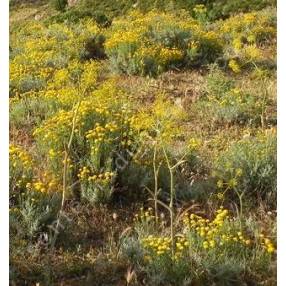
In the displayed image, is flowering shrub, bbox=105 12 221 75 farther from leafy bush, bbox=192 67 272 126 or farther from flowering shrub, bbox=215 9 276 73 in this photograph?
leafy bush, bbox=192 67 272 126

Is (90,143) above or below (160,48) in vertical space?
above

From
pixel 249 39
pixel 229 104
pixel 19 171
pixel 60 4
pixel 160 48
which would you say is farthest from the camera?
pixel 60 4

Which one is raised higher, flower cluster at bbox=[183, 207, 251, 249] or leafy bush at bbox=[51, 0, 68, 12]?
flower cluster at bbox=[183, 207, 251, 249]

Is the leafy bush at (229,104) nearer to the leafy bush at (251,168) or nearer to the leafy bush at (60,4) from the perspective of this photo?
the leafy bush at (251,168)

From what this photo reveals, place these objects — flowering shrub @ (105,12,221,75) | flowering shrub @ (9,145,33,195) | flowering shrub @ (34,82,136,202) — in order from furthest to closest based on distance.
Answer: flowering shrub @ (105,12,221,75) → flowering shrub @ (34,82,136,202) → flowering shrub @ (9,145,33,195)

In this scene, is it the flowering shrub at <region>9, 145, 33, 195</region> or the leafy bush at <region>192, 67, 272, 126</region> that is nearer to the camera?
the flowering shrub at <region>9, 145, 33, 195</region>

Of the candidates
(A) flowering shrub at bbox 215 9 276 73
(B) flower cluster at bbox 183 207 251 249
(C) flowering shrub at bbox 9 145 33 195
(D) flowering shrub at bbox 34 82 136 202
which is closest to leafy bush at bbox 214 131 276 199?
(B) flower cluster at bbox 183 207 251 249

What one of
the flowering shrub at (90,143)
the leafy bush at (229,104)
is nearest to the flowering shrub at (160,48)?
the leafy bush at (229,104)

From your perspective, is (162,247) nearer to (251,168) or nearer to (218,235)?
(218,235)

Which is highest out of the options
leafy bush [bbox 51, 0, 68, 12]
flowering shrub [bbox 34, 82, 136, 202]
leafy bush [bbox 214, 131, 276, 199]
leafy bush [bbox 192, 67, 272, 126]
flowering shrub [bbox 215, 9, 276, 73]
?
flowering shrub [bbox 34, 82, 136, 202]

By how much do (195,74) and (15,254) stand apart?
507 cm

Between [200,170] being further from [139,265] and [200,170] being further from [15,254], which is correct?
[15,254]

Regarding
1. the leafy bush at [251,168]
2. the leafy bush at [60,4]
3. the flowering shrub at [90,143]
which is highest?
the flowering shrub at [90,143]

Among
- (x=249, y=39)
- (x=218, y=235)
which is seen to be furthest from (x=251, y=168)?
(x=249, y=39)
